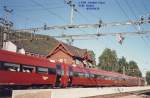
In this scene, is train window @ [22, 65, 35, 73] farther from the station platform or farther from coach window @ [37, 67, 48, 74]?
the station platform

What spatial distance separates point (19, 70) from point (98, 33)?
8.96 m

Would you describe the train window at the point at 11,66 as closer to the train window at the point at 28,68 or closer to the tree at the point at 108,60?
the train window at the point at 28,68

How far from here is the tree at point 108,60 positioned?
11659 cm

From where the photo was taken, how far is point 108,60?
11725 cm

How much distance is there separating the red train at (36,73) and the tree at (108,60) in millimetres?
76733

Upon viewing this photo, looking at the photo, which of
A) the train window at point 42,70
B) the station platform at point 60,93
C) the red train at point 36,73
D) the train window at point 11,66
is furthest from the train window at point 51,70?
the train window at point 11,66

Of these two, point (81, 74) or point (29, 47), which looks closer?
point (81, 74)

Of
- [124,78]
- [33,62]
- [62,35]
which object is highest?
[62,35]

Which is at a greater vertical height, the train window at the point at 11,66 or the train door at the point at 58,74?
the train window at the point at 11,66

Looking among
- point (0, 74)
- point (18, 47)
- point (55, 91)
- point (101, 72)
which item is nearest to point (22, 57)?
point (0, 74)

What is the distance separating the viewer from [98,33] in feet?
86.1

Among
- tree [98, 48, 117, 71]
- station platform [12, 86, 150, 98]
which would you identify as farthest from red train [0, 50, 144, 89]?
tree [98, 48, 117, 71]

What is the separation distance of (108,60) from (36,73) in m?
94.6

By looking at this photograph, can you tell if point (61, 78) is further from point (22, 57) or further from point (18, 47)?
point (18, 47)
